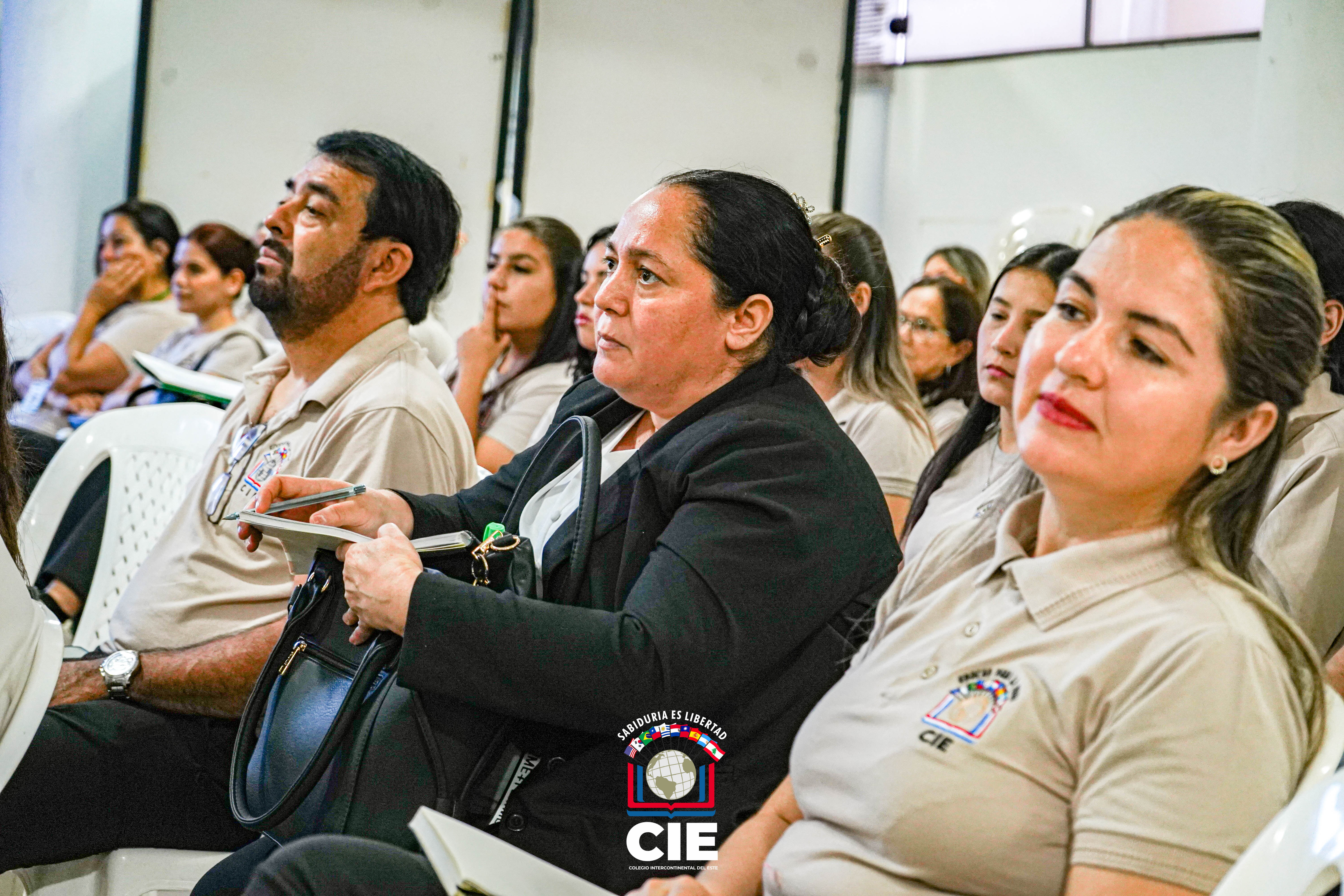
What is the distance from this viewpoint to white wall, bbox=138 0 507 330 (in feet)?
17.2

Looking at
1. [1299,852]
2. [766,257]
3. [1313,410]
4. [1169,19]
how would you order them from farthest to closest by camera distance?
[1169,19] → [1313,410] → [766,257] → [1299,852]

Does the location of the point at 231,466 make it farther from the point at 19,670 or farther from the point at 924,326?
the point at 924,326

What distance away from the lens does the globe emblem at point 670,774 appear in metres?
1.26

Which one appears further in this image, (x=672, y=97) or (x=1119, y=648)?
(x=672, y=97)

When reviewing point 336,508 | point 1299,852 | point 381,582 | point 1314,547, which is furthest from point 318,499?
point 1314,547

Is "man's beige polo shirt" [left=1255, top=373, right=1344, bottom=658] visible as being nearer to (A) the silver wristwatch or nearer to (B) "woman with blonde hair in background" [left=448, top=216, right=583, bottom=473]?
(A) the silver wristwatch

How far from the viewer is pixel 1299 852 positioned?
88 centimetres

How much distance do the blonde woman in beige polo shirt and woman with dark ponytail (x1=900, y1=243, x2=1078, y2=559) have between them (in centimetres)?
72

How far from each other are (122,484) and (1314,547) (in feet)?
6.74

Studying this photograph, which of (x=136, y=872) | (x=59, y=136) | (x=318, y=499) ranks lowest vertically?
(x=136, y=872)

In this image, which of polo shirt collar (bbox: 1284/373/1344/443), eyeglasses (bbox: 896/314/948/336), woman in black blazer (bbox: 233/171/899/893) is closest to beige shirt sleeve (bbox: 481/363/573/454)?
eyeglasses (bbox: 896/314/948/336)

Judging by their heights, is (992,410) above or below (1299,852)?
above

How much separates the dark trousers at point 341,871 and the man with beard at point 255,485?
1.84 ft

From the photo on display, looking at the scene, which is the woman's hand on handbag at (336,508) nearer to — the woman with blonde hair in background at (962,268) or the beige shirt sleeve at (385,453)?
the beige shirt sleeve at (385,453)
